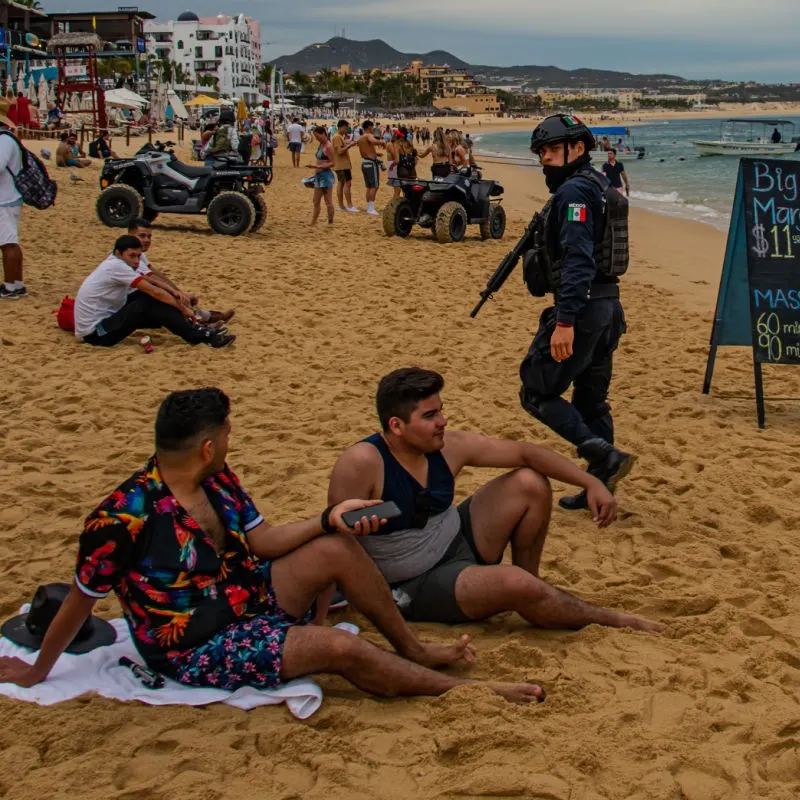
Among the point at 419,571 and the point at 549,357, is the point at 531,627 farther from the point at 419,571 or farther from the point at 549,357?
the point at 549,357

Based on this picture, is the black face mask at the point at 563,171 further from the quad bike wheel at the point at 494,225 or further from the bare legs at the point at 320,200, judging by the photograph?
the bare legs at the point at 320,200

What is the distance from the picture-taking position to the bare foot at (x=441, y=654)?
116 inches

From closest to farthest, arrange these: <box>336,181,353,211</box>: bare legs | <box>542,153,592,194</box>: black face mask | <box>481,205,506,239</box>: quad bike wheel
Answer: <box>542,153,592,194</box>: black face mask
<box>481,205,506,239</box>: quad bike wheel
<box>336,181,353,211</box>: bare legs

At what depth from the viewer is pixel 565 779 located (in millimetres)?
2441

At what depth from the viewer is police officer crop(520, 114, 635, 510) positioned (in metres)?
4.13

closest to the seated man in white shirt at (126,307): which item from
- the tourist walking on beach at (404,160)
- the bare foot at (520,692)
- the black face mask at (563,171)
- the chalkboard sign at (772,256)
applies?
the black face mask at (563,171)

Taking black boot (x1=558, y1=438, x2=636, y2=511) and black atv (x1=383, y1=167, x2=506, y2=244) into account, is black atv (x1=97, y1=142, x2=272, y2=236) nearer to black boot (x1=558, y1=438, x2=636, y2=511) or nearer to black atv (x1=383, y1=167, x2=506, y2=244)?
black atv (x1=383, y1=167, x2=506, y2=244)

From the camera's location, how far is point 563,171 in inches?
166

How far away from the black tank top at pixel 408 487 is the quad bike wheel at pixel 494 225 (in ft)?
34.0

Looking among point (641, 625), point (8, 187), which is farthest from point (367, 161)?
point (641, 625)

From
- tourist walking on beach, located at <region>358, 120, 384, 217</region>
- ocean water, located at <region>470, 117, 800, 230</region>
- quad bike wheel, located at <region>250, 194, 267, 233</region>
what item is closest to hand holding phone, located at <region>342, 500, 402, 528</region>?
quad bike wheel, located at <region>250, 194, 267, 233</region>

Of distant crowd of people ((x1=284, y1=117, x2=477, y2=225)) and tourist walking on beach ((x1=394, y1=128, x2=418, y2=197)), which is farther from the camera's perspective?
tourist walking on beach ((x1=394, y1=128, x2=418, y2=197))

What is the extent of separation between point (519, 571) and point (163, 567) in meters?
1.17

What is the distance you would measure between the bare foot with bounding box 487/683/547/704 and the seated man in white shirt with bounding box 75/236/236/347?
4878 millimetres
